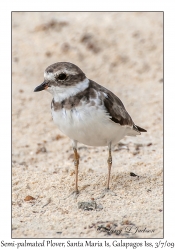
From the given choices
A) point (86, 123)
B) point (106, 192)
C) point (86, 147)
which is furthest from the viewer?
point (86, 147)

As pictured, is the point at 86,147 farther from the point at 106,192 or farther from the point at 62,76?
the point at 62,76

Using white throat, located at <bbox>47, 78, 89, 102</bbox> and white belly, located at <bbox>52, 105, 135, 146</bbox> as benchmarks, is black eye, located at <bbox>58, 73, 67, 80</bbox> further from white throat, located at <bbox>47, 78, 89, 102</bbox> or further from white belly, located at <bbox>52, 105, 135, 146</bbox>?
white belly, located at <bbox>52, 105, 135, 146</bbox>

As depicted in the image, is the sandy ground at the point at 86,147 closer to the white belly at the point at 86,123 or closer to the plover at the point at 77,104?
the white belly at the point at 86,123

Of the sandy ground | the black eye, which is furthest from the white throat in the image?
the sandy ground

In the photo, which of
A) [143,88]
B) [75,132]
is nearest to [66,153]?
[75,132]

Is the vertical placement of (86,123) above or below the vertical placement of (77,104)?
below

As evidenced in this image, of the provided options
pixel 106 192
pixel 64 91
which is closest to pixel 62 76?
pixel 64 91

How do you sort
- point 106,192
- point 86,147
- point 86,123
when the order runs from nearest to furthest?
point 86,123
point 106,192
point 86,147
